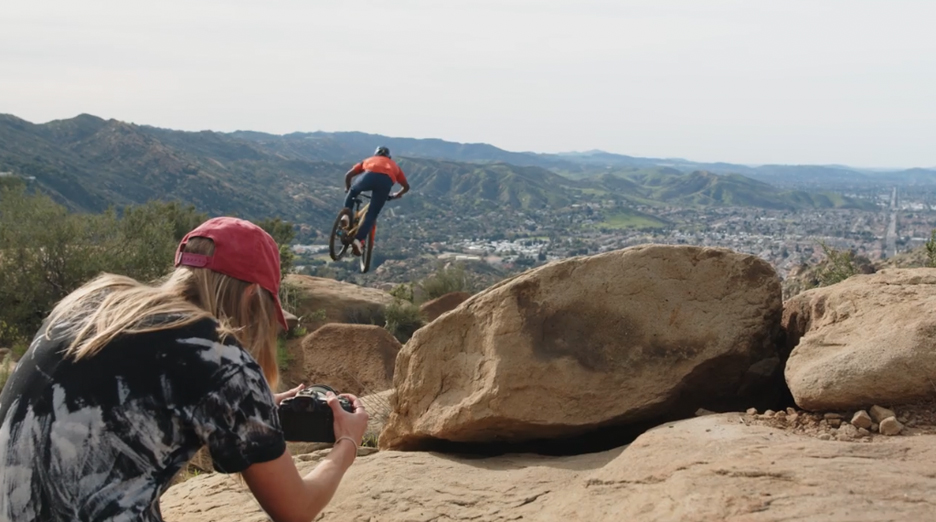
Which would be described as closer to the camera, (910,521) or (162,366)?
(162,366)

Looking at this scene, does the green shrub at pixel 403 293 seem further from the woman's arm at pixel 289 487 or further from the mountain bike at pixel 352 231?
the woman's arm at pixel 289 487

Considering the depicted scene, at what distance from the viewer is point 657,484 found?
11.7ft

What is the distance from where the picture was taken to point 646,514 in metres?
3.32

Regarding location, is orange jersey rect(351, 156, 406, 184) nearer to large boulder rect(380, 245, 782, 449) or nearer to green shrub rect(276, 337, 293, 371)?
green shrub rect(276, 337, 293, 371)

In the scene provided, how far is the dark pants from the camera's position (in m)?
12.4

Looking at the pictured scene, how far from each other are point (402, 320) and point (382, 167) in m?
5.79

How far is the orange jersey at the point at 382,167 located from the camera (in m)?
12.3

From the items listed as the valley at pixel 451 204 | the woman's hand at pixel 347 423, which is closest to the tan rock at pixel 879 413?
the woman's hand at pixel 347 423

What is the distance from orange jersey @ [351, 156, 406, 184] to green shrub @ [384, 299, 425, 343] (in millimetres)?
5247

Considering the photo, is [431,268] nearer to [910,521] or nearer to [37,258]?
[37,258]

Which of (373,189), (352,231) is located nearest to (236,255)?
(373,189)

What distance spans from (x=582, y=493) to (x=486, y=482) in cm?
81

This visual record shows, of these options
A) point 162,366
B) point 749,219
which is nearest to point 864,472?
point 162,366

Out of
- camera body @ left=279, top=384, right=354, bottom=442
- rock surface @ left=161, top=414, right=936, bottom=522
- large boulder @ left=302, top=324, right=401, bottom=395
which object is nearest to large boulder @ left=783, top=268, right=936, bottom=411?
rock surface @ left=161, top=414, right=936, bottom=522
